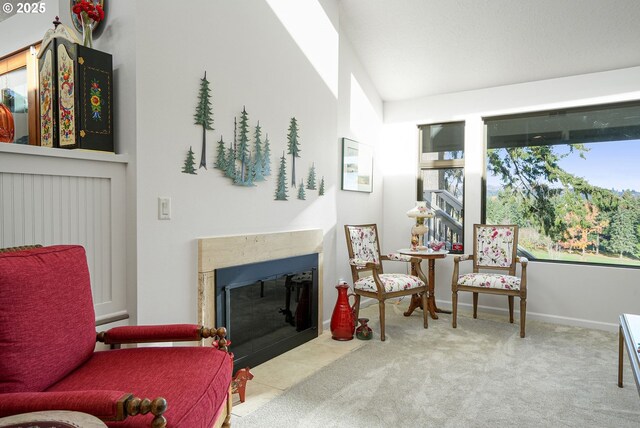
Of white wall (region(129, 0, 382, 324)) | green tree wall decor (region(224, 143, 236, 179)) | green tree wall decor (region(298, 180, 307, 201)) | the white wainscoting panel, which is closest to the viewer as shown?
the white wainscoting panel

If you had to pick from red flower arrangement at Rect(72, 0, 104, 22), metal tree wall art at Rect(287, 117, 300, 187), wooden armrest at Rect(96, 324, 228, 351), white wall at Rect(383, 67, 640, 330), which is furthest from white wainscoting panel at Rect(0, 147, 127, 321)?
white wall at Rect(383, 67, 640, 330)

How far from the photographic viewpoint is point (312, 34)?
3.49 metres

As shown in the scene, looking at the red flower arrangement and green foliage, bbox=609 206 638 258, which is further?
green foliage, bbox=609 206 638 258

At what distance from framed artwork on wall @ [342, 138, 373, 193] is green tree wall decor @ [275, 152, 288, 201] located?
1063mm

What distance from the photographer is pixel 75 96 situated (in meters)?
1.92

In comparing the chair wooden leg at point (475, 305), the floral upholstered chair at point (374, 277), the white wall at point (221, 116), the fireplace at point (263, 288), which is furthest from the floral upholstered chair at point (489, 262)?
the fireplace at point (263, 288)

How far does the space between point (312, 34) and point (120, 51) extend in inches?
70.7

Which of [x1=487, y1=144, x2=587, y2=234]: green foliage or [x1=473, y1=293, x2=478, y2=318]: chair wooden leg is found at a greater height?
[x1=487, y1=144, x2=587, y2=234]: green foliage

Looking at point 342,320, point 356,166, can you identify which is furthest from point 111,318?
point 356,166

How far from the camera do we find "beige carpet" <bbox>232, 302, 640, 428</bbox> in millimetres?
2180

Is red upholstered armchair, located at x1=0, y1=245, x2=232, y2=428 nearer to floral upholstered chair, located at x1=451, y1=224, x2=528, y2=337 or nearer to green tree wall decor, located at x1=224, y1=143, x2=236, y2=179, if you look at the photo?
green tree wall decor, located at x1=224, y1=143, x2=236, y2=179

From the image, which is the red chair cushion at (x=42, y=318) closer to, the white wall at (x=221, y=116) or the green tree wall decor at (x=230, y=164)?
the white wall at (x=221, y=116)

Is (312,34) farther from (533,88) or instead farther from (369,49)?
(533,88)

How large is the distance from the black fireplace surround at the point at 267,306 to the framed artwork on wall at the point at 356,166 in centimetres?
103
